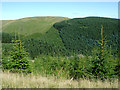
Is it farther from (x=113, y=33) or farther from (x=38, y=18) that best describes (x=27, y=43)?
(x=38, y=18)

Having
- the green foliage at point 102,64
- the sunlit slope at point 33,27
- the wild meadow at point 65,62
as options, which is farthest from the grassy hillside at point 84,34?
the green foliage at point 102,64

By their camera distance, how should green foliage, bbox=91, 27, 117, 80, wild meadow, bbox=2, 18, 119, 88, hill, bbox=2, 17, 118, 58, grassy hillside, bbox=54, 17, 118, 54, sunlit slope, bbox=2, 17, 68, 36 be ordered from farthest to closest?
sunlit slope, bbox=2, 17, 68, 36, grassy hillside, bbox=54, 17, 118, 54, hill, bbox=2, 17, 118, 58, green foliage, bbox=91, 27, 117, 80, wild meadow, bbox=2, 18, 119, 88

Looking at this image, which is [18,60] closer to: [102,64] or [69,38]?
[102,64]

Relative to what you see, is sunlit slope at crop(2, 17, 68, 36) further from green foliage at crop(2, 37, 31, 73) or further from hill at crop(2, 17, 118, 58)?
green foliage at crop(2, 37, 31, 73)

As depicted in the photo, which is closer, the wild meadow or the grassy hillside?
the wild meadow

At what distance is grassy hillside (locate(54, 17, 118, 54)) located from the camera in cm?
1686

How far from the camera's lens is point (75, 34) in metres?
19.0

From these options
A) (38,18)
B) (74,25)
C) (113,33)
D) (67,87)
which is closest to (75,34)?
(74,25)

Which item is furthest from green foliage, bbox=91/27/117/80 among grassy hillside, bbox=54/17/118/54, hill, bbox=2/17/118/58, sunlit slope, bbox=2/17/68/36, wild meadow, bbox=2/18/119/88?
sunlit slope, bbox=2/17/68/36

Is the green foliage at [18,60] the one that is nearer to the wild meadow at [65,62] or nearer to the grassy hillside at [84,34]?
the wild meadow at [65,62]

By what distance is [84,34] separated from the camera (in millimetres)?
18984

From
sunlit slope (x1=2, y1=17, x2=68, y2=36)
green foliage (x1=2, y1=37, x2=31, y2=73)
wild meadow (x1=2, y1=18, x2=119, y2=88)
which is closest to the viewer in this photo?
wild meadow (x1=2, y1=18, x2=119, y2=88)

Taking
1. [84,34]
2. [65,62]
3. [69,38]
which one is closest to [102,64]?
[65,62]

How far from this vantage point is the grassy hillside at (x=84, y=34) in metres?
16.9
